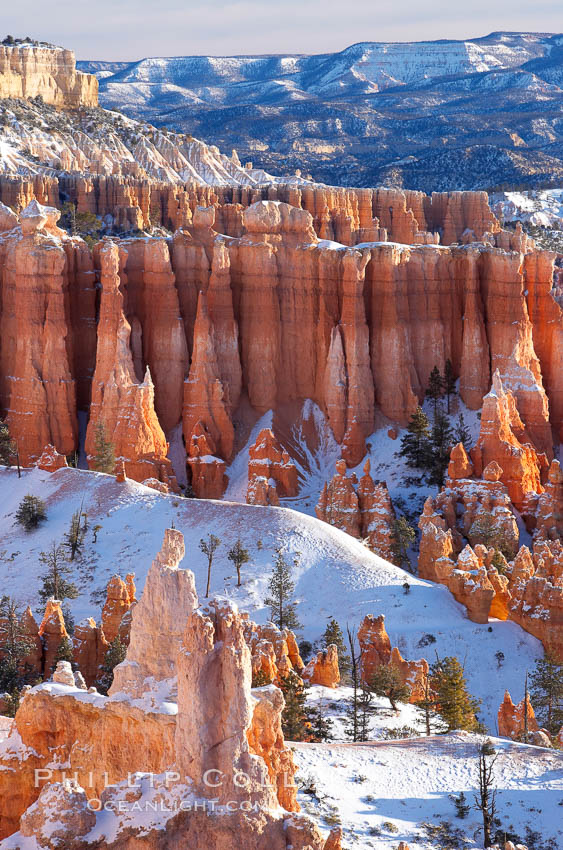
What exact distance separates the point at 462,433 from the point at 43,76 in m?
97.2

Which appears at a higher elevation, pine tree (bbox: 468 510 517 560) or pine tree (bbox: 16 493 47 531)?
pine tree (bbox: 16 493 47 531)

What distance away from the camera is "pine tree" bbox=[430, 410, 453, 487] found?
70688 mm

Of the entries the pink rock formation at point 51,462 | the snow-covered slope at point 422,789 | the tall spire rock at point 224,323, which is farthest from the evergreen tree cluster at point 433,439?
the snow-covered slope at point 422,789

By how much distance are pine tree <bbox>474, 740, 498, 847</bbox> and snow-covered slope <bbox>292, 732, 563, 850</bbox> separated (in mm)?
239

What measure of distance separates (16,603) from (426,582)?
1716 cm

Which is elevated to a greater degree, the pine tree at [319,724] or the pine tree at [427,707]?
the pine tree at [319,724]

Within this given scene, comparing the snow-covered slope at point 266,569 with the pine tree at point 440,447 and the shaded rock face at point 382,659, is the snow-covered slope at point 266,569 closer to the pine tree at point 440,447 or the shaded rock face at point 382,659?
the shaded rock face at point 382,659

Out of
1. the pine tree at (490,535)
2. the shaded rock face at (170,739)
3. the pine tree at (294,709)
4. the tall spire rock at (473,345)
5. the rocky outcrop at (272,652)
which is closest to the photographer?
the shaded rock face at (170,739)

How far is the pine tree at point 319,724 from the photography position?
41.4 metres

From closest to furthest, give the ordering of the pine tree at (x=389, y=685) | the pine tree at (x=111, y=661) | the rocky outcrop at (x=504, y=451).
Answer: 1. the pine tree at (x=111, y=661)
2. the pine tree at (x=389, y=685)
3. the rocky outcrop at (x=504, y=451)

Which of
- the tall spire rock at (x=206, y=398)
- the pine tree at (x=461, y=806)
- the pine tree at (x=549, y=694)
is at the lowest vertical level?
the pine tree at (x=549, y=694)

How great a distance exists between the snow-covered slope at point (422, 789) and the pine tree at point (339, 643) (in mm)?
9773

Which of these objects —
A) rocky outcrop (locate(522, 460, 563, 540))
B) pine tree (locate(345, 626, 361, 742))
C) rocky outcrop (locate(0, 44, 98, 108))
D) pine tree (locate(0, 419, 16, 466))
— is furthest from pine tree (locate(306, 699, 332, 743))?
rocky outcrop (locate(0, 44, 98, 108))

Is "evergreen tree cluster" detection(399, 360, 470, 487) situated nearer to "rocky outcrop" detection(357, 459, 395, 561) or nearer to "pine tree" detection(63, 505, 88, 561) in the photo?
"rocky outcrop" detection(357, 459, 395, 561)
